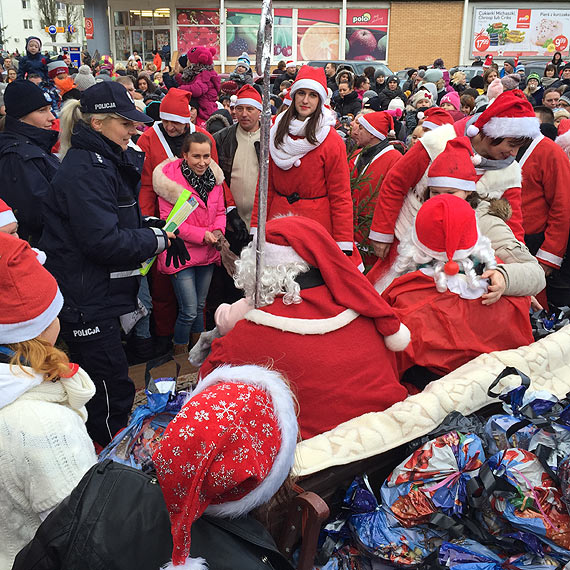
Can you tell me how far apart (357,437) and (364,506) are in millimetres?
227

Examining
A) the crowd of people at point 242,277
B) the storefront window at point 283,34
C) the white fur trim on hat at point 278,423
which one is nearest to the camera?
the white fur trim on hat at point 278,423

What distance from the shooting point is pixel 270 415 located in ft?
4.59

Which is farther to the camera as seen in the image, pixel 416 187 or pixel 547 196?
pixel 547 196

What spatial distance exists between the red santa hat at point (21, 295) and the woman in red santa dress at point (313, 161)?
2.38 m

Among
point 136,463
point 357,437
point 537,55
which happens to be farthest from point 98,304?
point 537,55

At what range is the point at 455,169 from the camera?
320cm

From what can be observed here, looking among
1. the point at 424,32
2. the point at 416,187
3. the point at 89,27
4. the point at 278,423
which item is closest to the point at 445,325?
the point at 416,187

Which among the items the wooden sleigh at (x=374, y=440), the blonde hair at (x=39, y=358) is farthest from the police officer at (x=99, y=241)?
the wooden sleigh at (x=374, y=440)

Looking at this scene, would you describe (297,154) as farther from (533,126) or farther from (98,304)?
(98,304)

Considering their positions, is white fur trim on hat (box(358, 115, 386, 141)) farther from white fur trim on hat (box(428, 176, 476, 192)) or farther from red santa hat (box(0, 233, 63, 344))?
red santa hat (box(0, 233, 63, 344))

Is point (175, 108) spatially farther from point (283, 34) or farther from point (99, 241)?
point (283, 34)

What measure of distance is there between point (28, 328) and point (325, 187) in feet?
8.58

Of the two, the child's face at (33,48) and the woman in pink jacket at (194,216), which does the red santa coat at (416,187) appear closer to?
the woman in pink jacket at (194,216)

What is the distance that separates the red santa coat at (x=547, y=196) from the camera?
4219 mm
